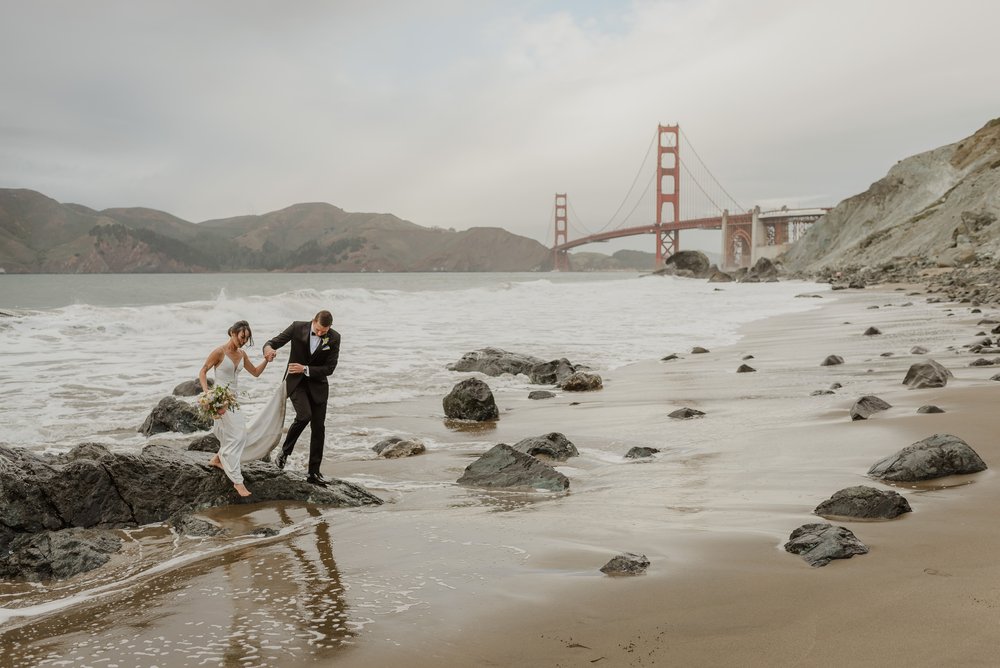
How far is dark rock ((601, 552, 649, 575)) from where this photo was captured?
348cm

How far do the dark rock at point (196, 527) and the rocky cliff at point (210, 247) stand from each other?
136 meters

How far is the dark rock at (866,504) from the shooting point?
4.03m

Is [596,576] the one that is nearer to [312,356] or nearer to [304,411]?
[304,411]

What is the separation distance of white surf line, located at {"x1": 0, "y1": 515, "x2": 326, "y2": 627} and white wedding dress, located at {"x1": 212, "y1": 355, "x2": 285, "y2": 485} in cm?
93

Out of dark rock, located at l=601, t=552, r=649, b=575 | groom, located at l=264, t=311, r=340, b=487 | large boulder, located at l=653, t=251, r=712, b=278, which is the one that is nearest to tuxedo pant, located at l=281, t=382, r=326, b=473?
groom, located at l=264, t=311, r=340, b=487

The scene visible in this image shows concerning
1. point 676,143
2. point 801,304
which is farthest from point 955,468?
point 676,143

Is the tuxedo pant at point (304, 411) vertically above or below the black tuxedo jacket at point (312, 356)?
below

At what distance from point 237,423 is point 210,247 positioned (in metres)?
160

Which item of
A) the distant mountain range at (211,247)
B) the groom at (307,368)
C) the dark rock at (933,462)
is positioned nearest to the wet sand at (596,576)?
the dark rock at (933,462)

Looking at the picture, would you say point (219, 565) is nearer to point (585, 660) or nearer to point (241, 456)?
point (241, 456)

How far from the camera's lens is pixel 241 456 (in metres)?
5.64

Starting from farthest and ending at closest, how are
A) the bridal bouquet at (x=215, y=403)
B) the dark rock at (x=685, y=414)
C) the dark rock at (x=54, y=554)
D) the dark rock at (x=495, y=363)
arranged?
the dark rock at (x=495, y=363) < the dark rock at (x=685, y=414) < the bridal bouquet at (x=215, y=403) < the dark rock at (x=54, y=554)

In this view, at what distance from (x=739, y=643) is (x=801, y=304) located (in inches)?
1026

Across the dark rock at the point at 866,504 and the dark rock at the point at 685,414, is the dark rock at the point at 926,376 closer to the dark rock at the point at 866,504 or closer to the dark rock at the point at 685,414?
the dark rock at the point at 685,414
